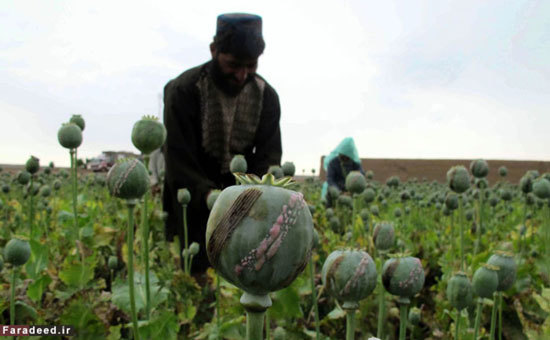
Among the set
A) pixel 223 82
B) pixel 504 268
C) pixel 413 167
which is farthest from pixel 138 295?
pixel 413 167

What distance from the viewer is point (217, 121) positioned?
3164 mm

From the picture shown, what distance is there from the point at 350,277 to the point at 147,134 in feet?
1.87

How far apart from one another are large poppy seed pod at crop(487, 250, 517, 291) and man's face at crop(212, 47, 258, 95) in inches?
84.5

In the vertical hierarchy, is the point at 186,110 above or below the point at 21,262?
above

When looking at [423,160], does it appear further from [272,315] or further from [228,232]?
[228,232]

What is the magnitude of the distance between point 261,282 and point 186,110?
271 centimetres

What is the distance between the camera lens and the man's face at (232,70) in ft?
9.60

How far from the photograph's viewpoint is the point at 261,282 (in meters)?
0.45

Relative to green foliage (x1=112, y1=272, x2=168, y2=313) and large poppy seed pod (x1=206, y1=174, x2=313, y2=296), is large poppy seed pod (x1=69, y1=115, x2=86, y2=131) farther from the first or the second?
large poppy seed pod (x1=206, y1=174, x2=313, y2=296)

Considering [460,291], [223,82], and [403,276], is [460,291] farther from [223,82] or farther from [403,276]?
[223,82]

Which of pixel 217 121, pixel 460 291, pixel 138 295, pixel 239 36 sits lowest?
pixel 138 295

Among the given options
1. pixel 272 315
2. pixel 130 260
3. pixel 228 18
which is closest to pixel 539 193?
pixel 272 315

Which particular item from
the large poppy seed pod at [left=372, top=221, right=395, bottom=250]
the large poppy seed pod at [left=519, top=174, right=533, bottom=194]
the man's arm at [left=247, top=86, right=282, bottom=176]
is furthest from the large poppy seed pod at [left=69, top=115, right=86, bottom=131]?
the large poppy seed pod at [left=519, top=174, right=533, bottom=194]

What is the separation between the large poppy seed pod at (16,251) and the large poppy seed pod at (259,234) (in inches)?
36.3
